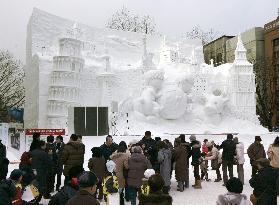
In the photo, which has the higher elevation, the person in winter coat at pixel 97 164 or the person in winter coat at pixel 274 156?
the person in winter coat at pixel 274 156

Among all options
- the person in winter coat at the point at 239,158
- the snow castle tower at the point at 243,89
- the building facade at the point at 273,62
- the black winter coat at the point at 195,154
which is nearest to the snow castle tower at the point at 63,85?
the snow castle tower at the point at 243,89

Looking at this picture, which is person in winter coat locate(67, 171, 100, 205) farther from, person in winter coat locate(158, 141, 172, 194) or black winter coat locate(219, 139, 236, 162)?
black winter coat locate(219, 139, 236, 162)

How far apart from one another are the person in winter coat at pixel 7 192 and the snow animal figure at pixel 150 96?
1174 inches

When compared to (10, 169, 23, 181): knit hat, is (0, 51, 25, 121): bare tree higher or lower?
higher

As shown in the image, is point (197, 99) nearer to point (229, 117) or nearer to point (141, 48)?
point (229, 117)

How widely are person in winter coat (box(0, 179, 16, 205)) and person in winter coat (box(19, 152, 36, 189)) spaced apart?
1.46 meters

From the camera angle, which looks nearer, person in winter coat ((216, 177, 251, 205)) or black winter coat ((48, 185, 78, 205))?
black winter coat ((48, 185, 78, 205))

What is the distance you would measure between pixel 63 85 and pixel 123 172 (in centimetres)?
2605

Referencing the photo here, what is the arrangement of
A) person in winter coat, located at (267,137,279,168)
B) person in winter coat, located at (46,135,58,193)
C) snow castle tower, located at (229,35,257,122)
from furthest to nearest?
snow castle tower, located at (229,35,257,122) → person in winter coat, located at (46,135,58,193) → person in winter coat, located at (267,137,279,168)

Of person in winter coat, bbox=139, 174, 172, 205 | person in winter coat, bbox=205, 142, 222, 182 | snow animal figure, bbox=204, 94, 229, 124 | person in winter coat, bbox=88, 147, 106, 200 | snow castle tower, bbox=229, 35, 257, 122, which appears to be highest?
snow castle tower, bbox=229, 35, 257, 122

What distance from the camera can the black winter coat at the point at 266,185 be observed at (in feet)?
22.7

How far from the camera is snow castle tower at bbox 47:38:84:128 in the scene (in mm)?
35438

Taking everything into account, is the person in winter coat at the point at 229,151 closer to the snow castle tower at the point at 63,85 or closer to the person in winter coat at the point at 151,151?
the person in winter coat at the point at 151,151

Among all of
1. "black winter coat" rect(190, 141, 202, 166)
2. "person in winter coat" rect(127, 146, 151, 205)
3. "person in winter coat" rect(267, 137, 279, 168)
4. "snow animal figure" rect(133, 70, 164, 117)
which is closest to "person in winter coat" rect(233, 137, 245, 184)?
"black winter coat" rect(190, 141, 202, 166)
